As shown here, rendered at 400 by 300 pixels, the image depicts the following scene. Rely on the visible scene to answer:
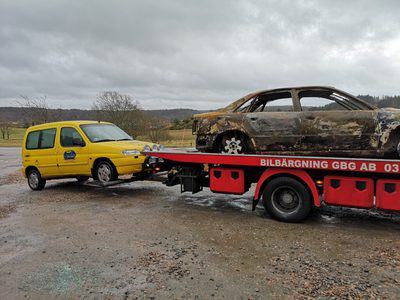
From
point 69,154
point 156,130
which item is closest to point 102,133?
point 69,154

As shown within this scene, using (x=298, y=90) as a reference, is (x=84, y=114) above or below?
above

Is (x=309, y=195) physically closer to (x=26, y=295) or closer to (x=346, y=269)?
(x=346, y=269)

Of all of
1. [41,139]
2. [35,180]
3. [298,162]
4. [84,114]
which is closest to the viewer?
[298,162]

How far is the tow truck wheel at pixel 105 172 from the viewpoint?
7.64 metres

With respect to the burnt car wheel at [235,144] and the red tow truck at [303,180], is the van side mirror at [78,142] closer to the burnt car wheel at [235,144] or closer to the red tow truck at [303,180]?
the red tow truck at [303,180]

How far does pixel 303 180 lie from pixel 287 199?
48 centimetres

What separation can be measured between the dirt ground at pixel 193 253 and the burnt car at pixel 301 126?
1.27 meters

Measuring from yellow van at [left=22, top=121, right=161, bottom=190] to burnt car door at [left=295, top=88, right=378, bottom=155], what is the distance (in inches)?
148

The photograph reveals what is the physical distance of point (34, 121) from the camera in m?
29.3

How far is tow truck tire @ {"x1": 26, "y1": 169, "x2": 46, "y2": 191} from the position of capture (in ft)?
30.0

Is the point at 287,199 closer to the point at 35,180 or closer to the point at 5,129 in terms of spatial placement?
the point at 35,180

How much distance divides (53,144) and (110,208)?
2.91 meters

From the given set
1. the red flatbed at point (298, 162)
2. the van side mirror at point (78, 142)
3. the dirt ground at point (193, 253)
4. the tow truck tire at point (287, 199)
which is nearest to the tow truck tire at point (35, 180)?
the van side mirror at point (78, 142)

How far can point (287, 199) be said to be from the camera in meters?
5.70
